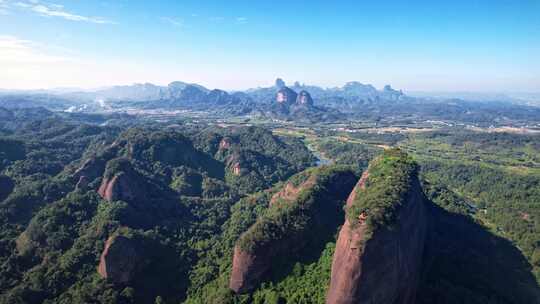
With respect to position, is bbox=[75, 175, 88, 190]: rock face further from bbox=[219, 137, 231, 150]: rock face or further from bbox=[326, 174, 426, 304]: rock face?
bbox=[326, 174, 426, 304]: rock face

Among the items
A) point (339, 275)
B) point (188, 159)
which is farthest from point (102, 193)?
point (339, 275)

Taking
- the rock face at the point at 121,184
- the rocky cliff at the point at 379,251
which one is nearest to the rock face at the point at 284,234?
the rocky cliff at the point at 379,251

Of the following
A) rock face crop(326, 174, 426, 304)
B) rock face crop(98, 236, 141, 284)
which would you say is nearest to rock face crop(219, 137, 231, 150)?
rock face crop(98, 236, 141, 284)

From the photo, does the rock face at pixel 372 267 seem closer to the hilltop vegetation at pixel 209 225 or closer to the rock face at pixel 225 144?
the hilltop vegetation at pixel 209 225

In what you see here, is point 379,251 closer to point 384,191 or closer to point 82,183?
point 384,191

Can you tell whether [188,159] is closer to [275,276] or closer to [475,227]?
[275,276]

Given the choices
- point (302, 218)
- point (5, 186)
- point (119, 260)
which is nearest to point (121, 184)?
point (119, 260)

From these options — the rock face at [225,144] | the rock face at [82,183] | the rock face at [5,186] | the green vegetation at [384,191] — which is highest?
the green vegetation at [384,191]
